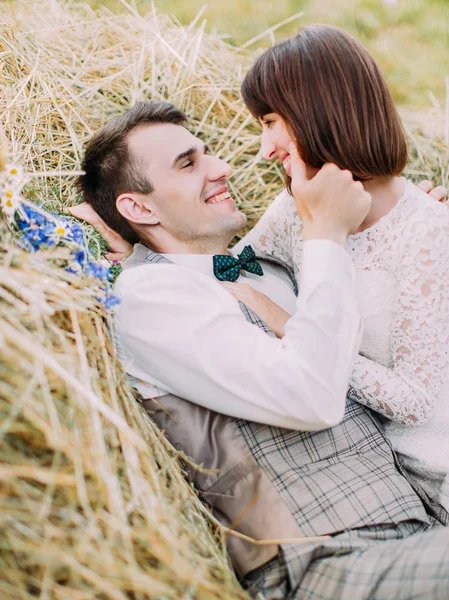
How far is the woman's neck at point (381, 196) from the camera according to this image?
197 centimetres

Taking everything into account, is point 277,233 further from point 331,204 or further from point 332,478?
point 332,478

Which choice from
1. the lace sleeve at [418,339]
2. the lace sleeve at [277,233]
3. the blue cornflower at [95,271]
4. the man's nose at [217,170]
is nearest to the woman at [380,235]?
the lace sleeve at [418,339]

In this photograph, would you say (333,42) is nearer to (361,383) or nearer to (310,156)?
(310,156)

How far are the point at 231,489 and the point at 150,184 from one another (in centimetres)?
111

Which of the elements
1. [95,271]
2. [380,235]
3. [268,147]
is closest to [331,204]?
[380,235]

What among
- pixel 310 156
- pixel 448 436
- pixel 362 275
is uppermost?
pixel 310 156

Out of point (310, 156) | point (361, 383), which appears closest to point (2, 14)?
point (310, 156)

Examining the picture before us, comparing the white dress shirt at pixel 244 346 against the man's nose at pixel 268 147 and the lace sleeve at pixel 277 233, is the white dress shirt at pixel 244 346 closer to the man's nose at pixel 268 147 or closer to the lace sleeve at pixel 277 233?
the man's nose at pixel 268 147

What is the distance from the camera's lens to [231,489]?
5.22ft

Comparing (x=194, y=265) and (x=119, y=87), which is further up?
(x=119, y=87)

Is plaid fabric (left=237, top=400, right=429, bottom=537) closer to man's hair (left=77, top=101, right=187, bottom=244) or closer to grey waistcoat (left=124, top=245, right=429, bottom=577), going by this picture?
grey waistcoat (left=124, top=245, right=429, bottom=577)

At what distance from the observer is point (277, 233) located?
2.36 m

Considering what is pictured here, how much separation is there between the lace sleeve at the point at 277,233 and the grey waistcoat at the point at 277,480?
0.84m

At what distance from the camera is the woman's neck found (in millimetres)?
1969
